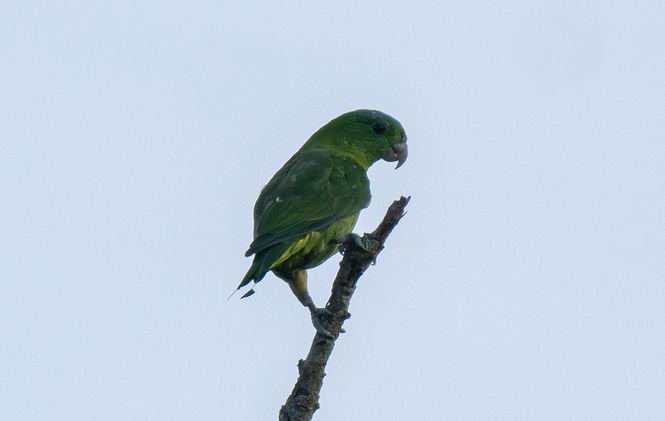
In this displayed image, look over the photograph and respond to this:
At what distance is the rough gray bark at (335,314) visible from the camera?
16.6 ft

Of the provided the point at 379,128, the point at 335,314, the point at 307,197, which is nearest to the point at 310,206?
the point at 307,197

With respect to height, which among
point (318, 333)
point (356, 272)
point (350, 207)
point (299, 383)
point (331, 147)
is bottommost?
point (299, 383)

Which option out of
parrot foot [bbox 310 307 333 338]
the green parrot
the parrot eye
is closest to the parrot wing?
the green parrot

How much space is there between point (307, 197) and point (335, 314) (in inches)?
84.3

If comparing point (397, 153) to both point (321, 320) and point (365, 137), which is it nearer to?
point (365, 137)

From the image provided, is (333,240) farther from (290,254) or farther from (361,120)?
(361,120)

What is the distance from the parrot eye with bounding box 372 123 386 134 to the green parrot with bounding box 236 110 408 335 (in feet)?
0.19

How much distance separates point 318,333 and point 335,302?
27cm

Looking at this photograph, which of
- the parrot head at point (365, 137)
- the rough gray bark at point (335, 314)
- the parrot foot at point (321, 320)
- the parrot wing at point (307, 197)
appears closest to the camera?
the rough gray bark at point (335, 314)

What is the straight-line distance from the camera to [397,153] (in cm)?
951

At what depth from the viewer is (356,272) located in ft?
18.9

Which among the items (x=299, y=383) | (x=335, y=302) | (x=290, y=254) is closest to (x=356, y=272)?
(x=335, y=302)

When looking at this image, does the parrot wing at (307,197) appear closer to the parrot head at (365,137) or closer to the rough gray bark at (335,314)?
the parrot head at (365,137)

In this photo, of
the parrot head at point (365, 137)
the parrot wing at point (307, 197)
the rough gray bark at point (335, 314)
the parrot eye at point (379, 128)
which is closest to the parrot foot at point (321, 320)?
the rough gray bark at point (335, 314)
